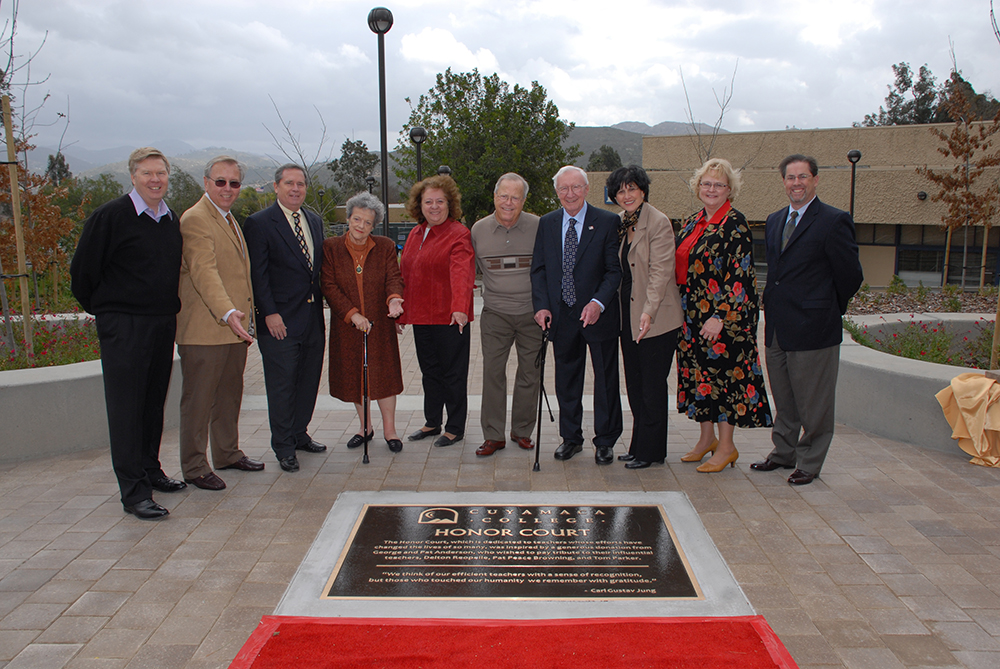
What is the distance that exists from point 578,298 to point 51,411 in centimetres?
370

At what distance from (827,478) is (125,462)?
4.19m

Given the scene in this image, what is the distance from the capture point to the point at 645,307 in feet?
14.1

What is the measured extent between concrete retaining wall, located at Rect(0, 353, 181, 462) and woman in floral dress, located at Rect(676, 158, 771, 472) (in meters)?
4.07

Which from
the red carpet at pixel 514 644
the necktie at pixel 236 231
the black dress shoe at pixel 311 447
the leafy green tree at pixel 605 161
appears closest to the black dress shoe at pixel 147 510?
the black dress shoe at pixel 311 447

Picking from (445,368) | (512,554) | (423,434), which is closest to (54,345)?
(423,434)

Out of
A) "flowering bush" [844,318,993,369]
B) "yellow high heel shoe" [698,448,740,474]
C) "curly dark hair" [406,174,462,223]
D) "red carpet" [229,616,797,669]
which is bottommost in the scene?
"red carpet" [229,616,797,669]

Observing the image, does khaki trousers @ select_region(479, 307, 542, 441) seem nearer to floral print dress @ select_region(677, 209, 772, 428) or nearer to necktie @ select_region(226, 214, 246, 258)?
floral print dress @ select_region(677, 209, 772, 428)

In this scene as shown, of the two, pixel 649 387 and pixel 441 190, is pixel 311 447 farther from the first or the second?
pixel 649 387

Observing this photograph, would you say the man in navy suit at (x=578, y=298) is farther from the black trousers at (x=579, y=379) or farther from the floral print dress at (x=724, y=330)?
the floral print dress at (x=724, y=330)

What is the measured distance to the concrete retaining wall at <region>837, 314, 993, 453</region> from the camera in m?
4.76

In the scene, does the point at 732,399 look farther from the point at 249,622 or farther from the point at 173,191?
the point at 173,191

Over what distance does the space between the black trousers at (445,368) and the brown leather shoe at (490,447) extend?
35 cm

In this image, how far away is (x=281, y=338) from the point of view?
177 inches

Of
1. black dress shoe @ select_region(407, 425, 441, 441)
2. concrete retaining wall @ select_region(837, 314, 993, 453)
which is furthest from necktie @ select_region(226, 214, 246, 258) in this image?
concrete retaining wall @ select_region(837, 314, 993, 453)
